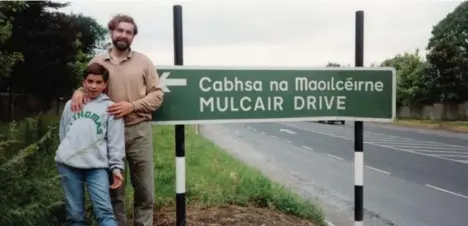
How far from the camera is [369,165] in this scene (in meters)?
14.1

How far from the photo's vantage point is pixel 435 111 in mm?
41188

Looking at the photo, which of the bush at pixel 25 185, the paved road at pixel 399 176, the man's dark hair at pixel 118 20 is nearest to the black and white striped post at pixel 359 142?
the man's dark hair at pixel 118 20

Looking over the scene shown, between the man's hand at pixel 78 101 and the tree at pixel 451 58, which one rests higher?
the tree at pixel 451 58

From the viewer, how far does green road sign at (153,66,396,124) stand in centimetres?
364

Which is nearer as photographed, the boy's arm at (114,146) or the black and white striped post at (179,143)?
the boy's arm at (114,146)

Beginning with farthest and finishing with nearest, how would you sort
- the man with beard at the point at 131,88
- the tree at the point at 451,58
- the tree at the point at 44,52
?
the tree at the point at 451,58 < the tree at the point at 44,52 < the man with beard at the point at 131,88

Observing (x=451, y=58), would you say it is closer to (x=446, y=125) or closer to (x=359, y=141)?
(x=446, y=125)

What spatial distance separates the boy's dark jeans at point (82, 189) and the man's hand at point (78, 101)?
1.05ft

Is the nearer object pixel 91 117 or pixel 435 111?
pixel 91 117

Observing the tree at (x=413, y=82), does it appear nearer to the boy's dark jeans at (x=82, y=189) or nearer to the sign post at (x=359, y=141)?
the sign post at (x=359, y=141)

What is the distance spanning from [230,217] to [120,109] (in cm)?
214

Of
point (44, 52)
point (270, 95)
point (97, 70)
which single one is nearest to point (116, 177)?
point (97, 70)

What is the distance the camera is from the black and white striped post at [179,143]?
3.65 m

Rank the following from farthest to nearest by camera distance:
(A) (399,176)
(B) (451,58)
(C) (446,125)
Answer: (B) (451,58), (C) (446,125), (A) (399,176)
